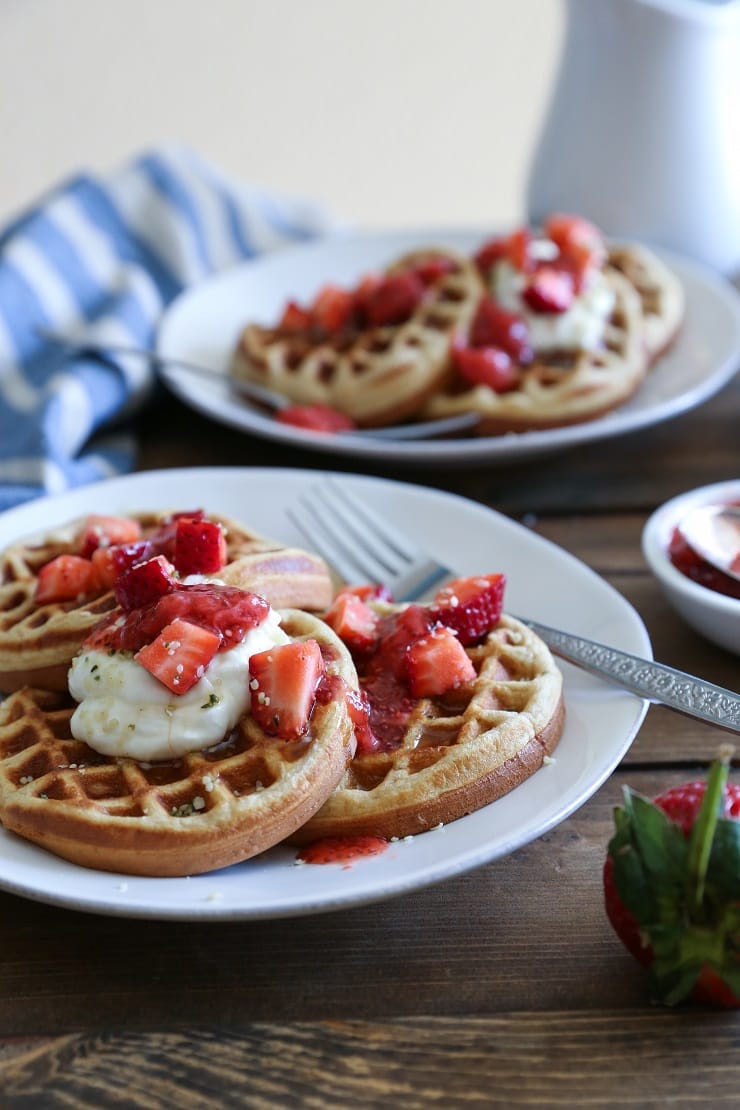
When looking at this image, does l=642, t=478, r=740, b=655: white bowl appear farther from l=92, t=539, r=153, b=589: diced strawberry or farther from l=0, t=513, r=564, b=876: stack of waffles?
l=92, t=539, r=153, b=589: diced strawberry

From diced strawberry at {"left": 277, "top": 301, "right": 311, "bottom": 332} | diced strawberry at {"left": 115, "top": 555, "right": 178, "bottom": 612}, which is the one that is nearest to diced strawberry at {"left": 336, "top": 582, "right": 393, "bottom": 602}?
diced strawberry at {"left": 115, "top": 555, "right": 178, "bottom": 612}

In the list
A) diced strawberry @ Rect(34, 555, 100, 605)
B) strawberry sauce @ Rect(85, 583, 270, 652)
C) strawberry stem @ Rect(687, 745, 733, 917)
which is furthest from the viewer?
diced strawberry @ Rect(34, 555, 100, 605)

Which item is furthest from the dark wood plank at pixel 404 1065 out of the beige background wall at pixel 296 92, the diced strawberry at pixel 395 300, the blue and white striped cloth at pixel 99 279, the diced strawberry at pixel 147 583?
the beige background wall at pixel 296 92

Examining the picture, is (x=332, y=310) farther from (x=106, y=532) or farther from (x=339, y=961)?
(x=339, y=961)

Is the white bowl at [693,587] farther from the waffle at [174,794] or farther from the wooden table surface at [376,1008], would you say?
the waffle at [174,794]

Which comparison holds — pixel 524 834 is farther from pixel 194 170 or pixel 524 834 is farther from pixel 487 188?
pixel 487 188

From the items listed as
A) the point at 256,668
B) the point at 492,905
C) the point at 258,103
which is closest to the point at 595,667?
the point at 492,905
